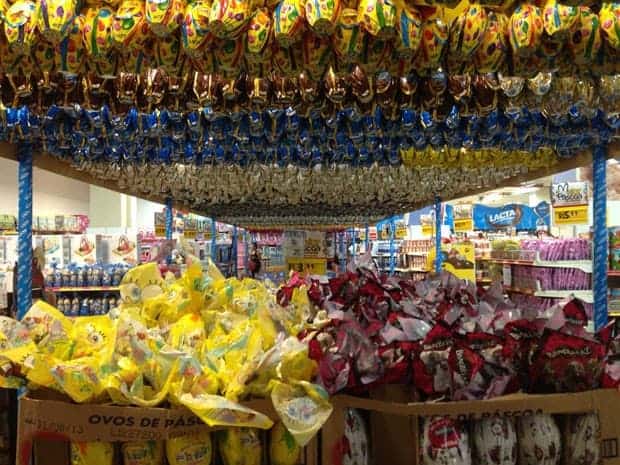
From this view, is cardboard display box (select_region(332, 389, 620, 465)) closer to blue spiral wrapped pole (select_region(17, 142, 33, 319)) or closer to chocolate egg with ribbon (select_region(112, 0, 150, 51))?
chocolate egg with ribbon (select_region(112, 0, 150, 51))

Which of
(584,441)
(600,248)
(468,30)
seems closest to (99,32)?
(468,30)

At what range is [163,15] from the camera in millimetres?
1237

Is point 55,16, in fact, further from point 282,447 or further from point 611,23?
point 611,23

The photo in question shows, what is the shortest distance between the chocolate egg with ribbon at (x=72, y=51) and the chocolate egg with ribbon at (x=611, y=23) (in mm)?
1182

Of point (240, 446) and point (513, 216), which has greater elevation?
point (513, 216)

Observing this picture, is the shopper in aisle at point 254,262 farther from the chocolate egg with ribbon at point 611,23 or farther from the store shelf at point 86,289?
the chocolate egg with ribbon at point 611,23

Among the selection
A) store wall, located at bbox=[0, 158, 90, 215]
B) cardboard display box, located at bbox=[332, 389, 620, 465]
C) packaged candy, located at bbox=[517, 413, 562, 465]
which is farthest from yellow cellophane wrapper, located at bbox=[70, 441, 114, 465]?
store wall, located at bbox=[0, 158, 90, 215]

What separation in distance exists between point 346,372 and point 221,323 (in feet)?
2.14

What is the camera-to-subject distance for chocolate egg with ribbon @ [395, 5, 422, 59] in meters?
1.25

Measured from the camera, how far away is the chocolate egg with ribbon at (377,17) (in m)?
1.19

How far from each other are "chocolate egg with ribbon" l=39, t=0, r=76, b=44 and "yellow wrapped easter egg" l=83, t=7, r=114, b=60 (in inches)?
2.7

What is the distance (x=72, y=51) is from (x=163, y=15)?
12.0 inches

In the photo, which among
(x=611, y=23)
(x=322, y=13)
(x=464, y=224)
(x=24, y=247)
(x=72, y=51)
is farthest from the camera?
(x=464, y=224)

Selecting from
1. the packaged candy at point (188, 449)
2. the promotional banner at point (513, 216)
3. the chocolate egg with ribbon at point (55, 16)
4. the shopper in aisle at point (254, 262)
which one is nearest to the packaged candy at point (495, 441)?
the packaged candy at point (188, 449)
